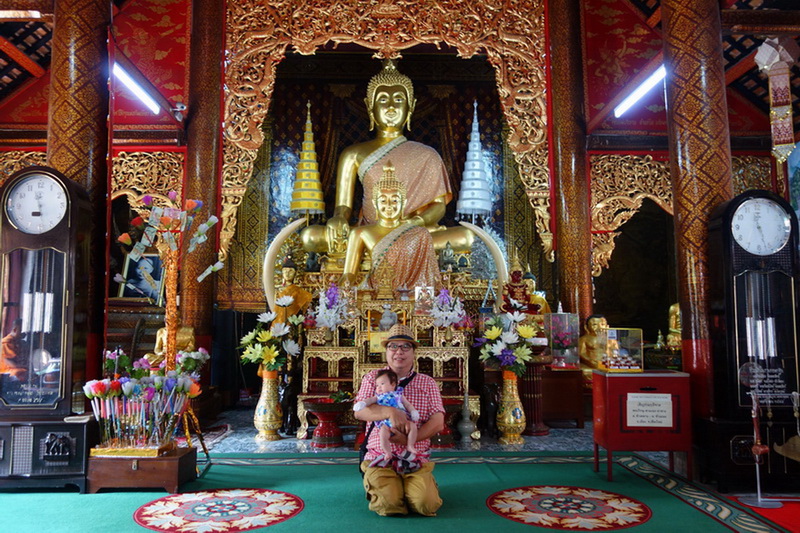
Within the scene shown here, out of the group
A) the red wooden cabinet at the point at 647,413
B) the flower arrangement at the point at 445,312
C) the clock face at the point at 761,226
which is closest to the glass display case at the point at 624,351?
the red wooden cabinet at the point at 647,413

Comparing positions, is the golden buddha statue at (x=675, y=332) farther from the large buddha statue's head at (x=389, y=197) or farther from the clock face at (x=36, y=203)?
the clock face at (x=36, y=203)

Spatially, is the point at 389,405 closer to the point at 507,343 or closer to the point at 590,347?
the point at 507,343

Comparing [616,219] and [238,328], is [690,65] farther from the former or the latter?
[238,328]

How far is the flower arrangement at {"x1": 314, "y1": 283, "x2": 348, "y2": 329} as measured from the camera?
Result: 5.70 m

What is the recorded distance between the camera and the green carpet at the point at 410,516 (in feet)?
10.3

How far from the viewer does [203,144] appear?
22.3ft

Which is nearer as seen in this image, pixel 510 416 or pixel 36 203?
pixel 36 203

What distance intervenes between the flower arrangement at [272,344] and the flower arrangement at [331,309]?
262 millimetres

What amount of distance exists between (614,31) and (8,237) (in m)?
6.47

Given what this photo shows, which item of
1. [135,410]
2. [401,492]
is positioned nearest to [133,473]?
[135,410]

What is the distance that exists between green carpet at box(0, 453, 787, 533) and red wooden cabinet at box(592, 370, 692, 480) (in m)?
0.25

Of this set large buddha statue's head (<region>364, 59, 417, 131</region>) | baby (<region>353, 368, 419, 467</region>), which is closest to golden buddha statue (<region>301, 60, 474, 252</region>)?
large buddha statue's head (<region>364, 59, 417, 131</region>)

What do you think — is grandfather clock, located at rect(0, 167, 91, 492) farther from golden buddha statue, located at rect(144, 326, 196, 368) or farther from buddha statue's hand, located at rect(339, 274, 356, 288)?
buddha statue's hand, located at rect(339, 274, 356, 288)

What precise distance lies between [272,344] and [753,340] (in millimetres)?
3789
